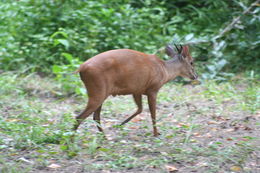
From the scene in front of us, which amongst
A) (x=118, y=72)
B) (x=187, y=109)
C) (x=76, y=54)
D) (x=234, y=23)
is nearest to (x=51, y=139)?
(x=118, y=72)

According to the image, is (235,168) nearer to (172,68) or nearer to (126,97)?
(172,68)

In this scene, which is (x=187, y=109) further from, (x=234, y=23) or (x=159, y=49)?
(x=234, y=23)

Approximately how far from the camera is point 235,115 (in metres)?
6.23

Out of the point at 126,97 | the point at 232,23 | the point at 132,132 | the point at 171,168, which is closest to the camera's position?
the point at 171,168

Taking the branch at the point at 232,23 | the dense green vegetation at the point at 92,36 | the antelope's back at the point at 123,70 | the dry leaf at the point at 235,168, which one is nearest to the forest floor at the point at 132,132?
the dry leaf at the point at 235,168

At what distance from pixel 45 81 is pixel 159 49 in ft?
7.67

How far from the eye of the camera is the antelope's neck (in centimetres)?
569

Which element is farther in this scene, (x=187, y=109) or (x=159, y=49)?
(x=159, y=49)

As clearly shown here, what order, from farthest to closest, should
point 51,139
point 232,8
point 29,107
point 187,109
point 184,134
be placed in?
point 232,8 → point 187,109 → point 29,107 → point 184,134 → point 51,139

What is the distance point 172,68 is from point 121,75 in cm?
110

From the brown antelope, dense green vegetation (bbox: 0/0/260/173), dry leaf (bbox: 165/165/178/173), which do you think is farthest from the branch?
dry leaf (bbox: 165/165/178/173)

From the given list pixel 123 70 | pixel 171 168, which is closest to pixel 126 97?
pixel 123 70

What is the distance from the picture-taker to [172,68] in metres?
5.77

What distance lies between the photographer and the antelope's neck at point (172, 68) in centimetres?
569
